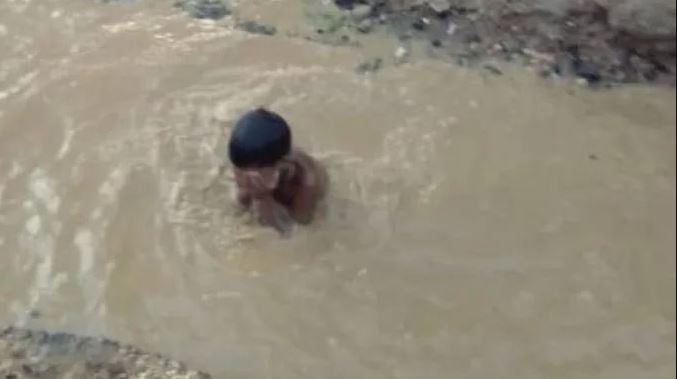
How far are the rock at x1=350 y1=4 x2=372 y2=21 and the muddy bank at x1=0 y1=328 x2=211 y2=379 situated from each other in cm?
146

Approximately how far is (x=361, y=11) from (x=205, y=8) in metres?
0.52

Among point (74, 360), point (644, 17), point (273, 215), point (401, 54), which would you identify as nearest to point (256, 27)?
point (401, 54)

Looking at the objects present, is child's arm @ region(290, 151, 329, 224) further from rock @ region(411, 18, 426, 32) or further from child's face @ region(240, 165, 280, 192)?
rock @ region(411, 18, 426, 32)

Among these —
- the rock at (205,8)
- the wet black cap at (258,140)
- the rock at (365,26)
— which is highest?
the wet black cap at (258,140)

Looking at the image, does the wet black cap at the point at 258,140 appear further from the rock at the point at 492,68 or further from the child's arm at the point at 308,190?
the rock at the point at 492,68

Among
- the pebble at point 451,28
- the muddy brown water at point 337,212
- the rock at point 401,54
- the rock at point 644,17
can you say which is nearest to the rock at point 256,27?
the muddy brown water at point 337,212

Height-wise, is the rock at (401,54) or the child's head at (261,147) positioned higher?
the child's head at (261,147)

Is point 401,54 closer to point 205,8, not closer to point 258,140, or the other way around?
point 205,8

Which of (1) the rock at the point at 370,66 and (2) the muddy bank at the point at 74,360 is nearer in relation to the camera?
(2) the muddy bank at the point at 74,360

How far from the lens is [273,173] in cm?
332

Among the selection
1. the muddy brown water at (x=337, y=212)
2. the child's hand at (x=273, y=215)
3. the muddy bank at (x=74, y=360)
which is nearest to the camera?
the muddy bank at (x=74, y=360)

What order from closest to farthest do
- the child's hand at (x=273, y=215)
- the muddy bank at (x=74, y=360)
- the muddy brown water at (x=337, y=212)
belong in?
the muddy bank at (x=74, y=360) < the muddy brown water at (x=337, y=212) < the child's hand at (x=273, y=215)

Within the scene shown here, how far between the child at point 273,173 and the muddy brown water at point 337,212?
0.20ft

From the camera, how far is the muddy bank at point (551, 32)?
377cm
